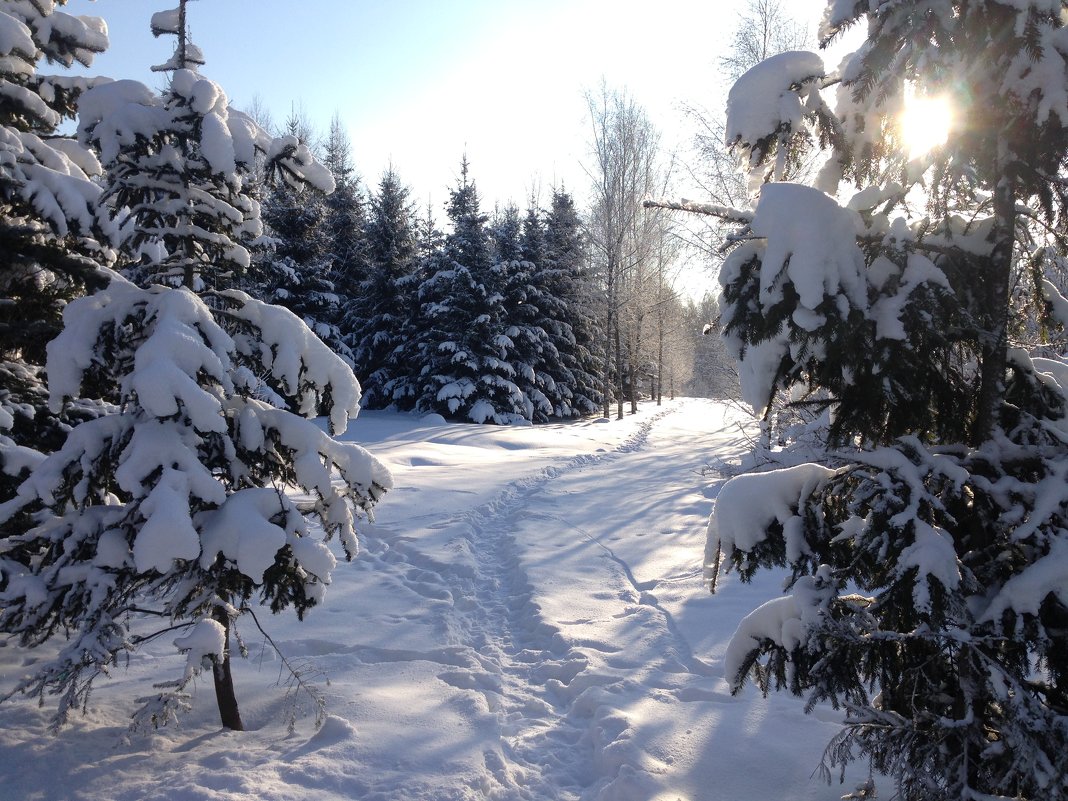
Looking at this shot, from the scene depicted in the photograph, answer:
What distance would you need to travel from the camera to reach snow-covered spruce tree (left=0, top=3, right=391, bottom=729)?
2.94 metres

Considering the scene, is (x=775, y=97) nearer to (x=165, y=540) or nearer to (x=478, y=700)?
(x=165, y=540)

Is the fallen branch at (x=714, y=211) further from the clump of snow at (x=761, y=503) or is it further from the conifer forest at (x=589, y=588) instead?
the clump of snow at (x=761, y=503)

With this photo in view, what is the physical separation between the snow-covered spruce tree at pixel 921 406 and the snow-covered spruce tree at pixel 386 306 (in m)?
23.5

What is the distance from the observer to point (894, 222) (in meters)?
2.47

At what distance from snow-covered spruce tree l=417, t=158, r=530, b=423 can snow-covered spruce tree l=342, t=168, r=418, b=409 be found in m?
1.24

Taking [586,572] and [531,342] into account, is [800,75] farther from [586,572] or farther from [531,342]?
[531,342]

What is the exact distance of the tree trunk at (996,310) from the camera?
2.41 meters

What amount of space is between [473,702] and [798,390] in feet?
9.68

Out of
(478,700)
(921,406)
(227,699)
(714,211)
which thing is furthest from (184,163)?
(921,406)

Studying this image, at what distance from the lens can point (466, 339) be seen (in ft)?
78.6

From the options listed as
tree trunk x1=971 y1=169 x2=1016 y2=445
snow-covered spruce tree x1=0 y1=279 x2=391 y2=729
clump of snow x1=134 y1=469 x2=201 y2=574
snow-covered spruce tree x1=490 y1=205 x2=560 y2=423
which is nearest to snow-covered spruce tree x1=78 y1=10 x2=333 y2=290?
snow-covered spruce tree x1=0 y1=279 x2=391 y2=729

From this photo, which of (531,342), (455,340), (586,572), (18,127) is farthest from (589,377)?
(18,127)

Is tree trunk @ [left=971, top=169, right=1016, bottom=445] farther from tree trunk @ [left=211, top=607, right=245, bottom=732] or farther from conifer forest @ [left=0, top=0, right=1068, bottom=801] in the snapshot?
tree trunk @ [left=211, top=607, right=245, bottom=732]

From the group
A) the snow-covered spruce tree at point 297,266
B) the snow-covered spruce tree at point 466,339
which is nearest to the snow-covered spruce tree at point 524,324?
the snow-covered spruce tree at point 466,339
